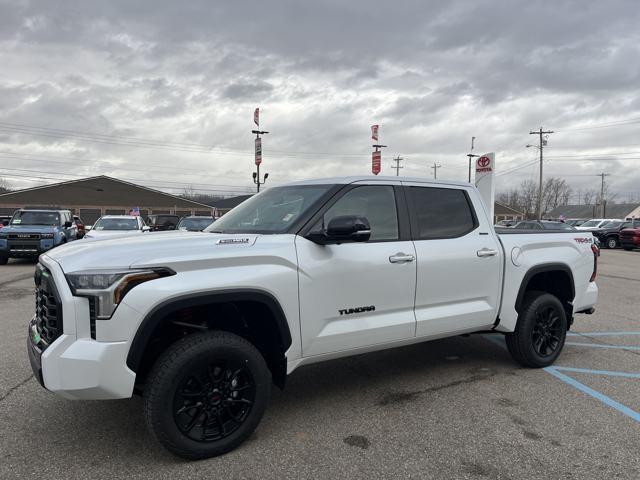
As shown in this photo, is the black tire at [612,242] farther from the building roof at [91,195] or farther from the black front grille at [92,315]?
the building roof at [91,195]

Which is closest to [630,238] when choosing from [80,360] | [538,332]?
[538,332]

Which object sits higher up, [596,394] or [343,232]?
[343,232]

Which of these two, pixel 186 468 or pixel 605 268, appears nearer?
pixel 186 468

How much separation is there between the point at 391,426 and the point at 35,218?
15.4 meters

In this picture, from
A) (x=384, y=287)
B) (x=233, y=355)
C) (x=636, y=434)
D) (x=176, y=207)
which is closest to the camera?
(x=233, y=355)

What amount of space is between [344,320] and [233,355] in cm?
87

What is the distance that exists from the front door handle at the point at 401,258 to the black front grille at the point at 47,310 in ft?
7.39

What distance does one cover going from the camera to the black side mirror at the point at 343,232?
10.4 ft

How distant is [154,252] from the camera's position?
2893 millimetres

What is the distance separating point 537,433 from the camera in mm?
3395

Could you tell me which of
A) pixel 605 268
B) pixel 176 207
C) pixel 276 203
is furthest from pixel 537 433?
pixel 176 207

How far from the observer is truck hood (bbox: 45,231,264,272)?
2779mm

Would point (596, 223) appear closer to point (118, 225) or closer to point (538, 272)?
point (118, 225)

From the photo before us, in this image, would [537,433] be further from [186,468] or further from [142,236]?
[142,236]
